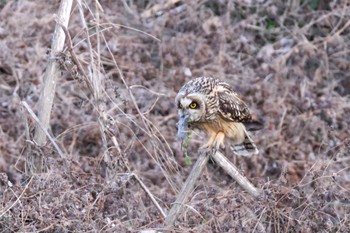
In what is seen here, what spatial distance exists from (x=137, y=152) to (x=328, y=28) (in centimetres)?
325

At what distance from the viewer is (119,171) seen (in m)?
5.57

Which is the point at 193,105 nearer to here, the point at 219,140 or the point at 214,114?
the point at 214,114

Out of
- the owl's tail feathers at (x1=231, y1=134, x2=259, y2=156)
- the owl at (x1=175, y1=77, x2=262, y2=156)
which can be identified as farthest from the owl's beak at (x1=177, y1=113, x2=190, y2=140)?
the owl's tail feathers at (x1=231, y1=134, x2=259, y2=156)

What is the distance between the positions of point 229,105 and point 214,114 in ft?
0.44

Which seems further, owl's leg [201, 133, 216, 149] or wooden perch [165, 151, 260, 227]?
owl's leg [201, 133, 216, 149]

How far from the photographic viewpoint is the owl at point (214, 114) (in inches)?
215

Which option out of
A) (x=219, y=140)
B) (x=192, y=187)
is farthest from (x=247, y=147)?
(x=192, y=187)

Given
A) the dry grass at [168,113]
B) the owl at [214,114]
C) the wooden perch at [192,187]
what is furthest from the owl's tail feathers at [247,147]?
the wooden perch at [192,187]

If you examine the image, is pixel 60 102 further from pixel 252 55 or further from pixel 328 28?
pixel 328 28

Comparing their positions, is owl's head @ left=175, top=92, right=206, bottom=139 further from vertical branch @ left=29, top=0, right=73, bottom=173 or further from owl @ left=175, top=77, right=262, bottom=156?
vertical branch @ left=29, top=0, right=73, bottom=173

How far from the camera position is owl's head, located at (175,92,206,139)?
5.41 metres

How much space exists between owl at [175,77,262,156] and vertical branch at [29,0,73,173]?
0.84m

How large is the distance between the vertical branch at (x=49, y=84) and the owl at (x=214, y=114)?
0.84 metres

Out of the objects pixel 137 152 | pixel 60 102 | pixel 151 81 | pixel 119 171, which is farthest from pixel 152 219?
pixel 151 81
